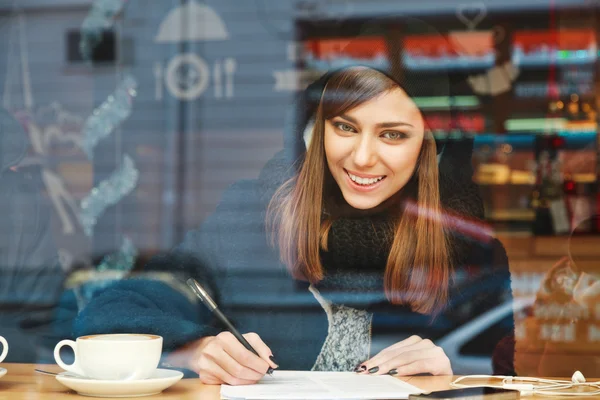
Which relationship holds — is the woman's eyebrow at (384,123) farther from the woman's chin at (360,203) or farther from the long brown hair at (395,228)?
the woman's chin at (360,203)

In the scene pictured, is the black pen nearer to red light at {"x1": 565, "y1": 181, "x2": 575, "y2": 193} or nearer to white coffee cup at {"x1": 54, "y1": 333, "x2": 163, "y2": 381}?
white coffee cup at {"x1": 54, "y1": 333, "x2": 163, "y2": 381}

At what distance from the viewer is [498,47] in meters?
3.17

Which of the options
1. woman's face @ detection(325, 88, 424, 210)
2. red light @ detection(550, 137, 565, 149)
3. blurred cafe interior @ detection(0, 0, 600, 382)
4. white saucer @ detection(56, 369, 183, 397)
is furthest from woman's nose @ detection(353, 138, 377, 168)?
red light @ detection(550, 137, 565, 149)

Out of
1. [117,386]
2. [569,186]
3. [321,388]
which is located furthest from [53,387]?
[569,186]

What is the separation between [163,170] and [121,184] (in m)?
0.14

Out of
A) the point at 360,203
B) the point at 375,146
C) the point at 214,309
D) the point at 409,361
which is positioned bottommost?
the point at 409,361

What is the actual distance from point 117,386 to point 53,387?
158 mm

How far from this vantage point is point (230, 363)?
54.2 inches

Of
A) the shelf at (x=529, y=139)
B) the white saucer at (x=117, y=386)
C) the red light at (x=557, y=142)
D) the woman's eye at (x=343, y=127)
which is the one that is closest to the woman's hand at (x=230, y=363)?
the white saucer at (x=117, y=386)

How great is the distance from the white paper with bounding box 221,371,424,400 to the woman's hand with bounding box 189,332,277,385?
0.02 meters

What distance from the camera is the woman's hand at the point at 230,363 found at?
1360 mm

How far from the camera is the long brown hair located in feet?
5.79

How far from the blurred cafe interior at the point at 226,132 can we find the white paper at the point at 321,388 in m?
0.43

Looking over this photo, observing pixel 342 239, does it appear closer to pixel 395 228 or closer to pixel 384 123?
pixel 395 228
